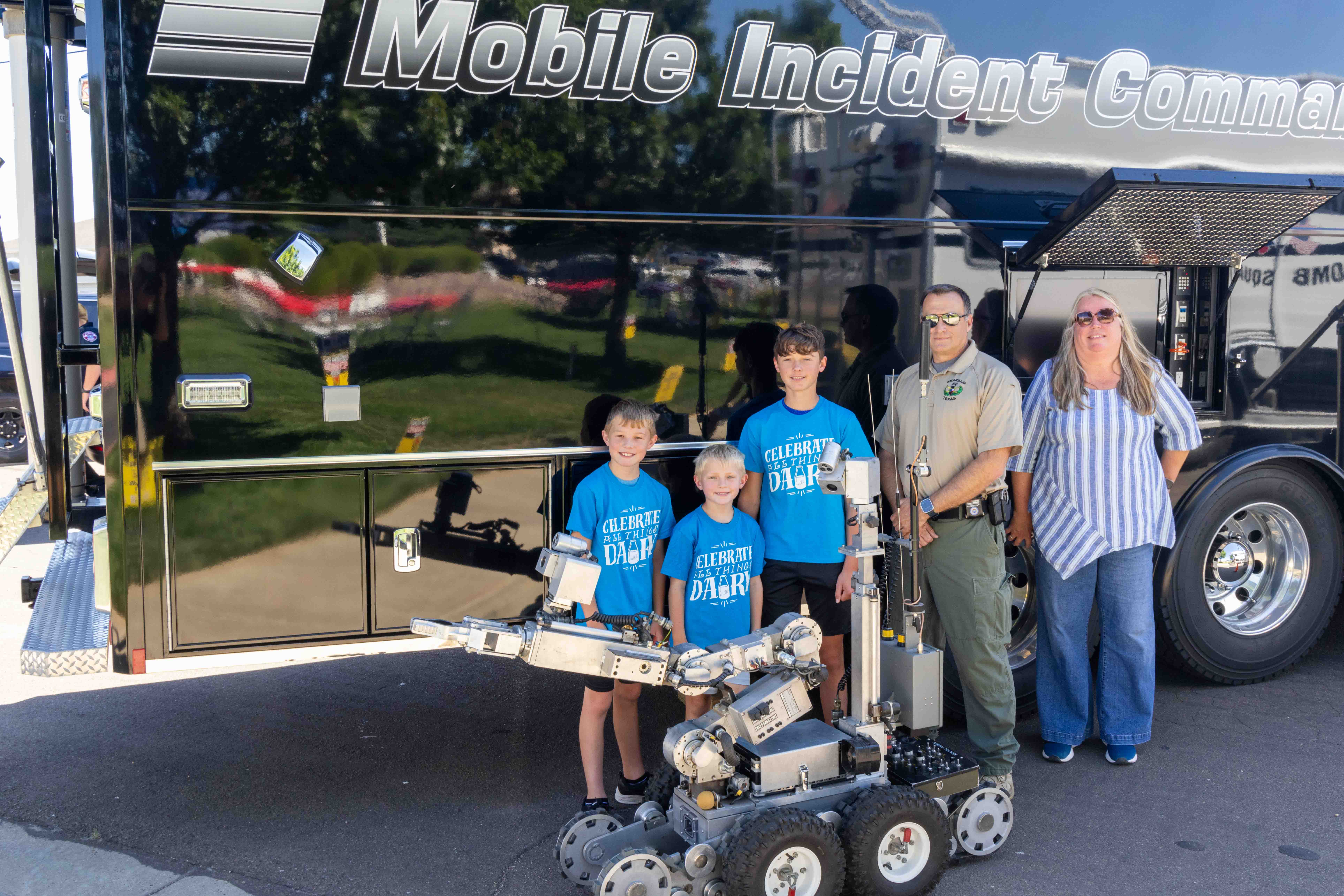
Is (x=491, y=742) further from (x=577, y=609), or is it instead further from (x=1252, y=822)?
(x=1252, y=822)

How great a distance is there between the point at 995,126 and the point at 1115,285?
923mm

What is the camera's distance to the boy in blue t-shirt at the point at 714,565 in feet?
12.1

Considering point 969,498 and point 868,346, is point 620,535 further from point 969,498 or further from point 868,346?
point 868,346

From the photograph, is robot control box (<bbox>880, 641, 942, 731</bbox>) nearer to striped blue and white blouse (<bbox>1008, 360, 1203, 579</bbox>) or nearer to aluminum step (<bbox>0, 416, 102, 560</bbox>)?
striped blue and white blouse (<bbox>1008, 360, 1203, 579</bbox>)

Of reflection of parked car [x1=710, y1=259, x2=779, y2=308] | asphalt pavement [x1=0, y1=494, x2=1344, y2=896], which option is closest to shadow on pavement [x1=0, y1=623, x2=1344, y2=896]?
asphalt pavement [x1=0, y1=494, x2=1344, y2=896]

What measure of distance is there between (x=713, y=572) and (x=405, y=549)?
3.55 ft

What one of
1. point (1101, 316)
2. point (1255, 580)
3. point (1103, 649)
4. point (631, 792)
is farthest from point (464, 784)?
point (1255, 580)

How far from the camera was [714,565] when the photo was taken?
372cm

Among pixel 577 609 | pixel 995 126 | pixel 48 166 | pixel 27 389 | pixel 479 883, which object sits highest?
pixel 995 126

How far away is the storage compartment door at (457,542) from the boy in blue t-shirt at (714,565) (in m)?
0.56

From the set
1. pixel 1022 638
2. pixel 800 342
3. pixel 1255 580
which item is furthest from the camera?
pixel 1255 580

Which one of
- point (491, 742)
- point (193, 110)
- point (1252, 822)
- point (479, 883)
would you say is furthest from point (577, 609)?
point (1252, 822)

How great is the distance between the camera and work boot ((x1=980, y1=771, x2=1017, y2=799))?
3.70 meters

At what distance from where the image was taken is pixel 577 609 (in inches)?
148
